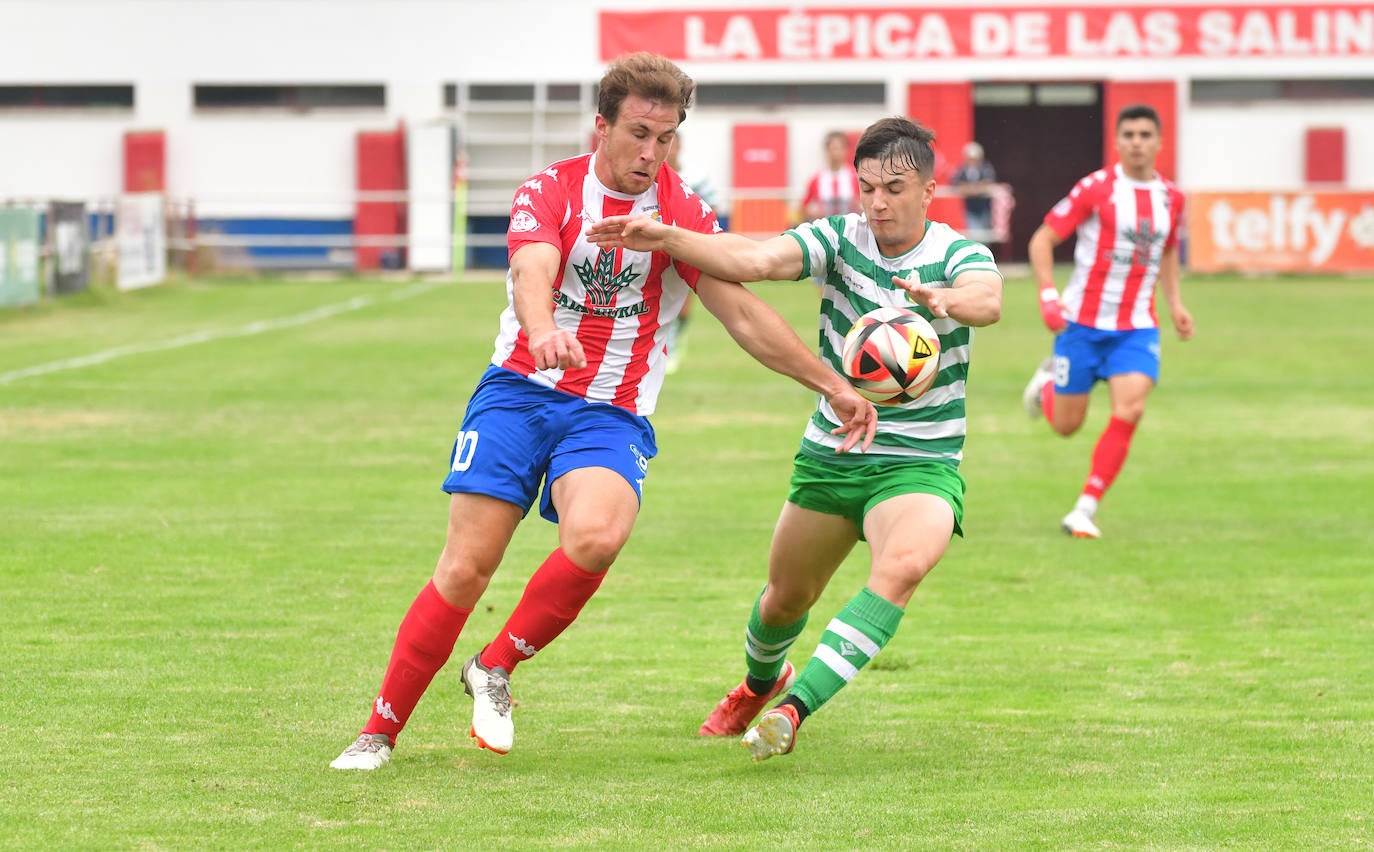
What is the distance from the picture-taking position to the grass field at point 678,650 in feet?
17.0

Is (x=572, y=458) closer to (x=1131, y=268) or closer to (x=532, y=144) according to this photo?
(x=1131, y=268)

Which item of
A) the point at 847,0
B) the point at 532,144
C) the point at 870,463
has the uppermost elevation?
the point at 847,0

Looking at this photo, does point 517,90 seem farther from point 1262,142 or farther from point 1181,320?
point 1181,320

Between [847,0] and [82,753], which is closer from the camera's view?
[82,753]

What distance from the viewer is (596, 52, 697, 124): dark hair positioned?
573 centimetres

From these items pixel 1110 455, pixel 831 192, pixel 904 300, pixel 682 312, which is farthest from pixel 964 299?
pixel 831 192

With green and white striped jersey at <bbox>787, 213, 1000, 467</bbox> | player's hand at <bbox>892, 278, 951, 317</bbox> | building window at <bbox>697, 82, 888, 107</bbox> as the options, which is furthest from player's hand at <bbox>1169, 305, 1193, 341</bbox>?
building window at <bbox>697, 82, 888, 107</bbox>

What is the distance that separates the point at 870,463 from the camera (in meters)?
6.07

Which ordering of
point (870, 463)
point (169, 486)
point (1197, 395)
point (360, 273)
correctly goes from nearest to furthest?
point (870, 463) < point (169, 486) < point (1197, 395) < point (360, 273)

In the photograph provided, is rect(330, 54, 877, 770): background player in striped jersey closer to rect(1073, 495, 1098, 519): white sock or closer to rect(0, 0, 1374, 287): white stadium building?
rect(1073, 495, 1098, 519): white sock

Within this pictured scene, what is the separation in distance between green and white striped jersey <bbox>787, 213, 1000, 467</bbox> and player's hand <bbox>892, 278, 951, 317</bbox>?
296 mm

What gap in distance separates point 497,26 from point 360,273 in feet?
19.3

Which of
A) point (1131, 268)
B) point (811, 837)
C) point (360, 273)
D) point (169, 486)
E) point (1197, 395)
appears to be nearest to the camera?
point (811, 837)

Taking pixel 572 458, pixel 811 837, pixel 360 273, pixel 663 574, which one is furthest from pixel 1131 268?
pixel 360 273
